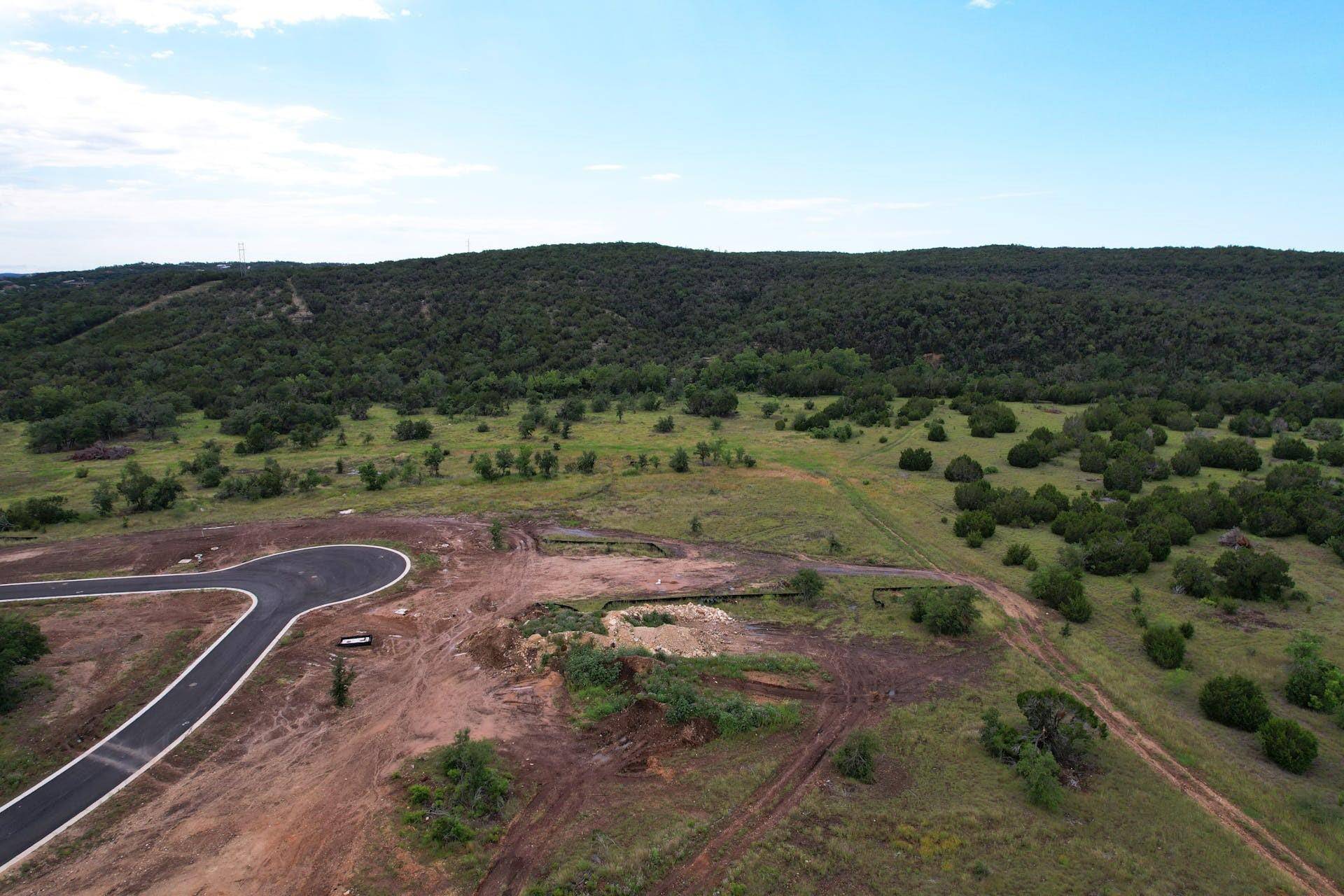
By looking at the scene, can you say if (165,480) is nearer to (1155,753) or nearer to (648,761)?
(648,761)

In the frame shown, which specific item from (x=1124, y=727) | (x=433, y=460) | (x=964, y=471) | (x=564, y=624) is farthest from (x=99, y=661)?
(x=964, y=471)

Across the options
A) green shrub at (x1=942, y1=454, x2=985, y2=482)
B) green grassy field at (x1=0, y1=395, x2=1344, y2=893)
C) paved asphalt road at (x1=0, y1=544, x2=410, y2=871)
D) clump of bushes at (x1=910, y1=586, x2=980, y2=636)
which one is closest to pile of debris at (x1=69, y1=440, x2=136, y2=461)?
green grassy field at (x1=0, y1=395, x2=1344, y2=893)

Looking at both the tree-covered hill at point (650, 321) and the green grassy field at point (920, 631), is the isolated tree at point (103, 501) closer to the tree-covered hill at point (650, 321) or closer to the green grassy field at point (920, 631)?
the green grassy field at point (920, 631)

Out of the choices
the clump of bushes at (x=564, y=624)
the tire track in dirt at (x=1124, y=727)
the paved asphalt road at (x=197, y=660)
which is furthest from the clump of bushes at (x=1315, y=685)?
the paved asphalt road at (x=197, y=660)

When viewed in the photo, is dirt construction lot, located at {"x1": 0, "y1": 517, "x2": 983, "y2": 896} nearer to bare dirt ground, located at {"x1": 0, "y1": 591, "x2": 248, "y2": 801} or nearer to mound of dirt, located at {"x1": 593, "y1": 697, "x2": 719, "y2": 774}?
mound of dirt, located at {"x1": 593, "y1": 697, "x2": 719, "y2": 774}

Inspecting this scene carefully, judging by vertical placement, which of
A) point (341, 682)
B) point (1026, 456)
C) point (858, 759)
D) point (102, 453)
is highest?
point (1026, 456)

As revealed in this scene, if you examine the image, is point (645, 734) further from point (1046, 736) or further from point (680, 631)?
point (1046, 736)

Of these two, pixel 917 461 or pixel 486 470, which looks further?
pixel 917 461
